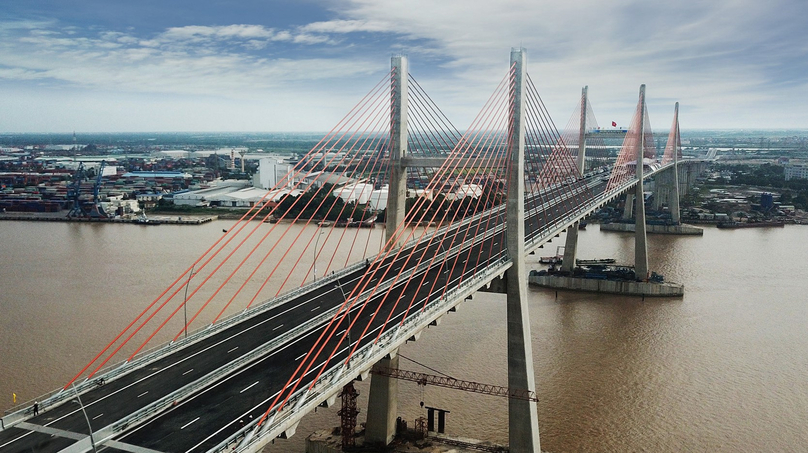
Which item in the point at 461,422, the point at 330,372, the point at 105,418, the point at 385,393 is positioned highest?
the point at 330,372

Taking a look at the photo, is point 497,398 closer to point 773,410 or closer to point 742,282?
point 773,410

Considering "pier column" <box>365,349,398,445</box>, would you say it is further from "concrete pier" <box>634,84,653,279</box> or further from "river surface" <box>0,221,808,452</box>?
"concrete pier" <box>634,84,653,279</box>

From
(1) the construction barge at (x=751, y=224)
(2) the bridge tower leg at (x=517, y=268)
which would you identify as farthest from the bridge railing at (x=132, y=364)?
(1) the construction barge at (x=751, y=224)

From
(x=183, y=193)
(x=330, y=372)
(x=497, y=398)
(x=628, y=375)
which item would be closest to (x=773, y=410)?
(x=628, y=375)

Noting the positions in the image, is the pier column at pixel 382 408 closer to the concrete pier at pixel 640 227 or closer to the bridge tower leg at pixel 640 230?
the bridge tower leg at pixel 640 230

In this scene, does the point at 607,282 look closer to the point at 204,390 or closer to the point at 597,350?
the point at 597,350

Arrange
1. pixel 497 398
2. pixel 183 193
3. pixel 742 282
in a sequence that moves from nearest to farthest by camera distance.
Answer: pixel 497 398 → pixel 742 282 → pixel 183 193

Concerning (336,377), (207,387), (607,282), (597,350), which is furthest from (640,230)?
(207,387)
